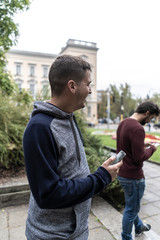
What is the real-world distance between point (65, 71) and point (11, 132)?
12.1ft

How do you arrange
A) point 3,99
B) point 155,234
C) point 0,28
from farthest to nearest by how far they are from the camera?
point 0,28 → point 3,99 → point 155,234

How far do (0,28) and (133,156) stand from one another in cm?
554

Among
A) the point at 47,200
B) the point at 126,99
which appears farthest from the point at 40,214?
the point at 126,99

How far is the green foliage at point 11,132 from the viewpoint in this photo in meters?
4.09

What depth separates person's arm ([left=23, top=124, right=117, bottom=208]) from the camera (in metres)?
1.00

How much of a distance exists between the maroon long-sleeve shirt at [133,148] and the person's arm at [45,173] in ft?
4.32

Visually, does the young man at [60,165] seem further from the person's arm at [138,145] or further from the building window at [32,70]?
the building window at [32,70]

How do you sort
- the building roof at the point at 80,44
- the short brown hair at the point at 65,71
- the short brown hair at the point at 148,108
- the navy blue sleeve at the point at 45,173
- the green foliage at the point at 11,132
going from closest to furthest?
the navy blue sleeve at the point at 45,173 → the short brown hair at the point at 65,71 → the short brown hair at the point at 148,108 → the green foliage at the point at 11,132 → the building roof at the point at 80,44

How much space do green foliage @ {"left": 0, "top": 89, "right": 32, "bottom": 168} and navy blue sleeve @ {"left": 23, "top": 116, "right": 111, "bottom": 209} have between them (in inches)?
121

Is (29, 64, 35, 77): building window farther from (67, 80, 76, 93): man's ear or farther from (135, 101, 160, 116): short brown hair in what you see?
(67, 80, 76, 93): man's ear

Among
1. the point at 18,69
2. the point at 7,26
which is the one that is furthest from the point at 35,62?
the point at 7,26

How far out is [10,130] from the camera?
175 inches

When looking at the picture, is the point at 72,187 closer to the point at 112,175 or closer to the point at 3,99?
the point at 112,175

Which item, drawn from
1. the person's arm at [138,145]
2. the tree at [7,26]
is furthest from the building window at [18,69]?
the person's arm at [138,145]
